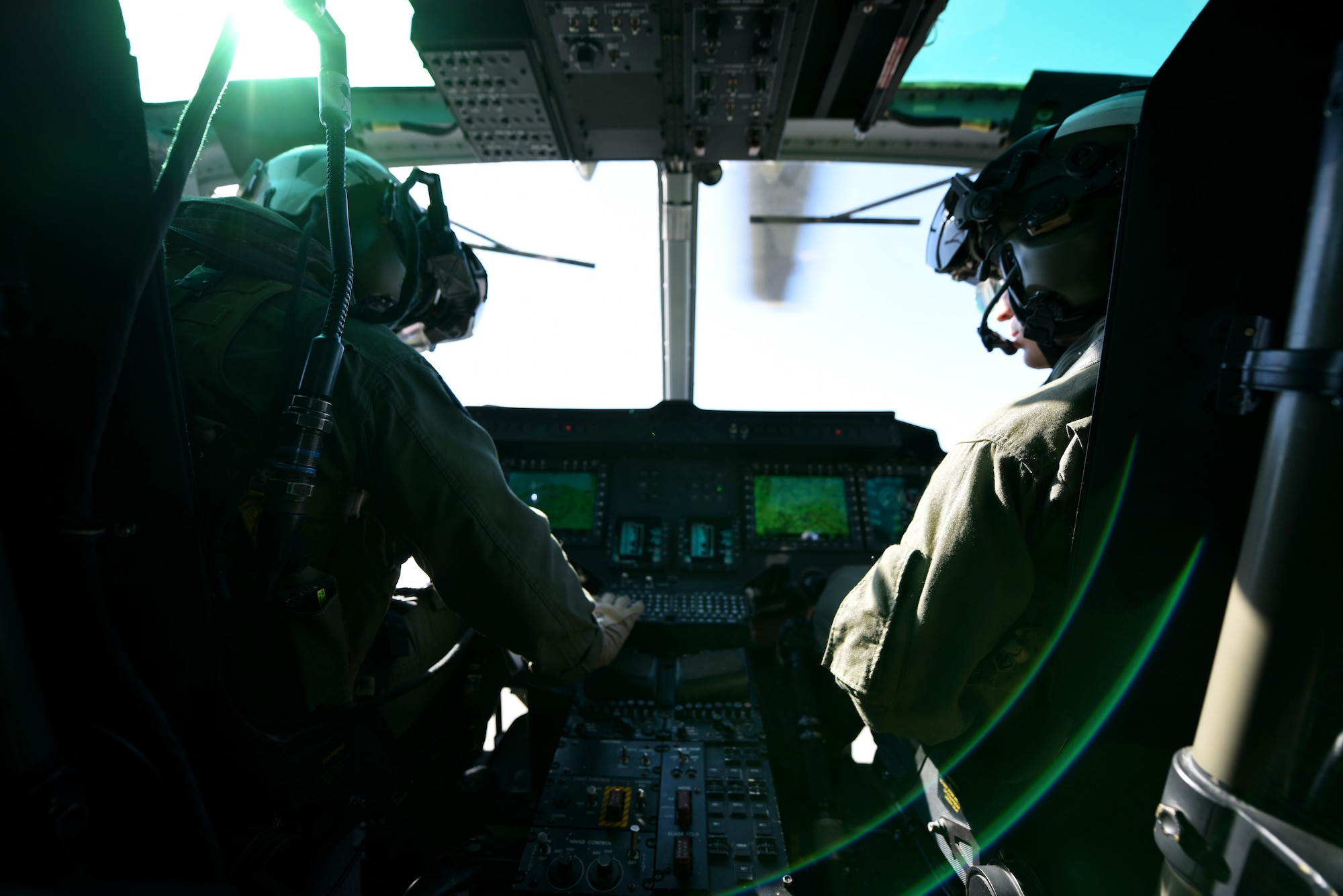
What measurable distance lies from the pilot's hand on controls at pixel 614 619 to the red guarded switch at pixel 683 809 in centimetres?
30

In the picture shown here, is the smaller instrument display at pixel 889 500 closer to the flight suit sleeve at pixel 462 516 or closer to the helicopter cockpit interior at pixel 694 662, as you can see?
the helicopter cockpit interior at pixel 694 662

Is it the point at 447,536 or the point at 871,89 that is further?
the point at 871,89

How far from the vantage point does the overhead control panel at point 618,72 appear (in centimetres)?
143

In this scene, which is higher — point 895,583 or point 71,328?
point 71,328

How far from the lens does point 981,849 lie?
0.84 m

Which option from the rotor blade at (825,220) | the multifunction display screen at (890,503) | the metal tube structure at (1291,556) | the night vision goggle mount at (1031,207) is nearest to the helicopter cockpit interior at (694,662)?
the metal tube structure at (1291,556)

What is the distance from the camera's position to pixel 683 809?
3.52 ft

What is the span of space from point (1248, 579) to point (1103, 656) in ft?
0.91

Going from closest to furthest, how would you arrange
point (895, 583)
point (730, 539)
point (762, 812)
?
point (895, 583) < point (762, 812) < point (730, 539)

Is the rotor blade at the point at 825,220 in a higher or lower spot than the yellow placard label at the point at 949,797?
higher

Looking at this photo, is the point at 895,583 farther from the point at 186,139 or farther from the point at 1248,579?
the point at 186,139

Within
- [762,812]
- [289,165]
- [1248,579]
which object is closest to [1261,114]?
[1248,579]

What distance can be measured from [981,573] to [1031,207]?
0.64 metres

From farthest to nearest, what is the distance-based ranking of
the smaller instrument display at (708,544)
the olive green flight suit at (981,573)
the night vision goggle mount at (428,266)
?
Result: 1. the smaller instrument display at (708,544)
2. the night vision goggle mount at (428,266)
3. the olive green flight suit at (981,573)
